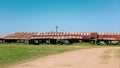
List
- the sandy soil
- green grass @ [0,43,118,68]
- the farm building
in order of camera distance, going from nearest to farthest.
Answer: the sandy soil
green grass @ [0,43,118,68]
the farm building

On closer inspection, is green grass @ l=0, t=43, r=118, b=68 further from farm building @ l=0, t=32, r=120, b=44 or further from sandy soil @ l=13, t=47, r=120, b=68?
farm building @ l=0, t=32, r=120, b=44

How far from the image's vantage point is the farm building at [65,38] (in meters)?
73.4

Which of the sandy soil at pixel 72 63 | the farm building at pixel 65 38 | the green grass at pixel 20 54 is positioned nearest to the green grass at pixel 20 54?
the green grass at pixel 20 54

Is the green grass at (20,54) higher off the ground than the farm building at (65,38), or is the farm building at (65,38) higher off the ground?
the farm building at (65,38)

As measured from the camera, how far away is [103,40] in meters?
73.6

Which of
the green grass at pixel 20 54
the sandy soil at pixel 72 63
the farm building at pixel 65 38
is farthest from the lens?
the farm building at pixel 65 38

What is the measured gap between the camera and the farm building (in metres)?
73.4

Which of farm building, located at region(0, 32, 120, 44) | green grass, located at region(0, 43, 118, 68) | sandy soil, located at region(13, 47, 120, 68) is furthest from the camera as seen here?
farm building, located at region(0, 32, 120, 44)

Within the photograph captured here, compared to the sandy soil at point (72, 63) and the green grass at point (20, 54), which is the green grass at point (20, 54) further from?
the sandy soil at point (72, 63)

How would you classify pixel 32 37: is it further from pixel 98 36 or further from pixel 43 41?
pixel 98 36

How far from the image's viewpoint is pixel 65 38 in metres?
73.8

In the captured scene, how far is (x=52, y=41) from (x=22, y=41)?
8954 mm

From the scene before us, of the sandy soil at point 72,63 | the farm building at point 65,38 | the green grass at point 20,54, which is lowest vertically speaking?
the sandy soil at point 72,63

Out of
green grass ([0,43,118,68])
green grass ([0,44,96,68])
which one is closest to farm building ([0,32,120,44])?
green grass ([0,43,118,68])
